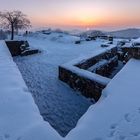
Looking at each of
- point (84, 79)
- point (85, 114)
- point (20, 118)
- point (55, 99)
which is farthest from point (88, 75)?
point (20, 118)

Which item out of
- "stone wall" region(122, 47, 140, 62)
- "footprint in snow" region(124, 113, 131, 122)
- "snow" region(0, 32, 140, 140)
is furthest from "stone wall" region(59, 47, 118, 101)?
"footprint in snow" region(124, 113, 131, 122)

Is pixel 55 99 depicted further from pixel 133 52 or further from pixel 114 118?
pixel 114 118

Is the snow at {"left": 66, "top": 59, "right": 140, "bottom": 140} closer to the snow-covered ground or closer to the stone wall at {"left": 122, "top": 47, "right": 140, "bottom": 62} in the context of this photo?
the snow-covered ground

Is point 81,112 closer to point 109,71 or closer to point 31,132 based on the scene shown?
point 31,132

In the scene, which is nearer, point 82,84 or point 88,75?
point 88,75

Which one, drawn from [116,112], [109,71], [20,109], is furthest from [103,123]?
[109,71]

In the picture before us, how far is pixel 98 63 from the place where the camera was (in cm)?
1185

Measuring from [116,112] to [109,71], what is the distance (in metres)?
9.53

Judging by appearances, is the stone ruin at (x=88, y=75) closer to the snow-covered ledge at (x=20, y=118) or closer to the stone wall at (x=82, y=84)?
the stone wall at (x=82, y=84)

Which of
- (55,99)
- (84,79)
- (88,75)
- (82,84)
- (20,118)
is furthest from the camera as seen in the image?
(82,84)

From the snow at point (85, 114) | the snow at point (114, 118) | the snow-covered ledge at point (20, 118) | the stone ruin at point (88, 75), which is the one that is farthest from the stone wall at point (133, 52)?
the snow-covered ledge at point (20, 118)

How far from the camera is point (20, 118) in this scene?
12.7 ft

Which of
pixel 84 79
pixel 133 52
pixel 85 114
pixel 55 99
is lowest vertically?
pixel 55 99

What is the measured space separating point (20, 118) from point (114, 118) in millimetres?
1638
